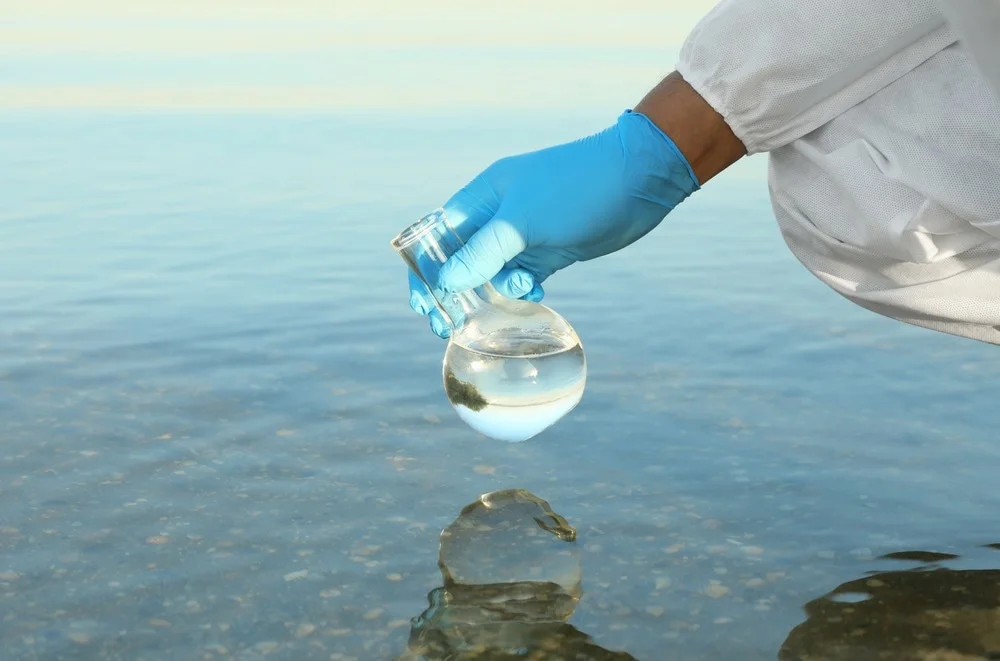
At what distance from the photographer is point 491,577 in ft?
8.02

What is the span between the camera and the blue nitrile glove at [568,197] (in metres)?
2.52

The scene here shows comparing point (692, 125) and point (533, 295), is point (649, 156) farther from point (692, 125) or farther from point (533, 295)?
point (533, 295)

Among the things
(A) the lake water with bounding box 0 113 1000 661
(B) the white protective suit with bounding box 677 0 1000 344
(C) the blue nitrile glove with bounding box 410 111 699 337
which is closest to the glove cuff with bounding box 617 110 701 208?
(C) the blue nitrile glove with bounding box 410 111 699 337

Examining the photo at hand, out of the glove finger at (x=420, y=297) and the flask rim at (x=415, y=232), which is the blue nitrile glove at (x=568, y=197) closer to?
the glove finger at (x=420, y=297)

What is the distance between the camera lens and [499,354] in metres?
2.30

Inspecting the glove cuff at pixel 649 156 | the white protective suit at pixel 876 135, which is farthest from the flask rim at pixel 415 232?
the white protective suit at pixel 876 135

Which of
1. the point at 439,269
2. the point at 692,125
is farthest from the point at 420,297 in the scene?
the point at 692,125

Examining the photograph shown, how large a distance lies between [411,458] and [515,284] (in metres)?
0.68

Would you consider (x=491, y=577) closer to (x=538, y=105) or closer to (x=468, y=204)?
(x=468, y=204)

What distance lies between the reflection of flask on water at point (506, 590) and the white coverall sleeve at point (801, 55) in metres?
0.98

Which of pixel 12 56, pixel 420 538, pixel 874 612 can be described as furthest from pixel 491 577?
pixel 12 56

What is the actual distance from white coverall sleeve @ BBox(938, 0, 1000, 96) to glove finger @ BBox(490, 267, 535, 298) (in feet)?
3.53

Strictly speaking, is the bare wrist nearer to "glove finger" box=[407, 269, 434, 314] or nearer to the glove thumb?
the glove thumb

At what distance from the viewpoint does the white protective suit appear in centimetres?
223
